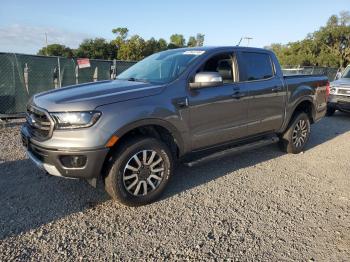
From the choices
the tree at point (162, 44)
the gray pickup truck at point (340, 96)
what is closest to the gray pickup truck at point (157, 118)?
the gray pickup truck at point (340, 96)

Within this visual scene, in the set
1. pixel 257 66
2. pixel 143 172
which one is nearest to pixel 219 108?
pixel 257 66

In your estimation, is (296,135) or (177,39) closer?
(296,135)

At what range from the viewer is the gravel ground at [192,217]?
3.10m

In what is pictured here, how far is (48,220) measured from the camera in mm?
3566

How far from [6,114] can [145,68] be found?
520 centimetres

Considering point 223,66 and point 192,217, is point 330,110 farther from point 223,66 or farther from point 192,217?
point 192,217

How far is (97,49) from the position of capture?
65.8 meters

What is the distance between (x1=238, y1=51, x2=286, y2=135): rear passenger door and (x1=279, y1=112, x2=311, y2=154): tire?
40 centimetres

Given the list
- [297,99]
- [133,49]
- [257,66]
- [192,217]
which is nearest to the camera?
[192,217]

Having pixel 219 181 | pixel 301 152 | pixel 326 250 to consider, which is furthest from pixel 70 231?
pixel 301 152

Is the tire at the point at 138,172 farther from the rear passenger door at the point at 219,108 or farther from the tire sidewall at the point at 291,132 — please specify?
the tire sidewall at the point at 291,132

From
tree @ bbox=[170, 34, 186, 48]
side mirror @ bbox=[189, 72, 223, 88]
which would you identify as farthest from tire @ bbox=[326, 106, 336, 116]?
tree @ bbox=[170, 34, 186, 48]

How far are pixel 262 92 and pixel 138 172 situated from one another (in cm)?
251

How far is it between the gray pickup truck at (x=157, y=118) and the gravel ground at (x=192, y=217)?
398mm
